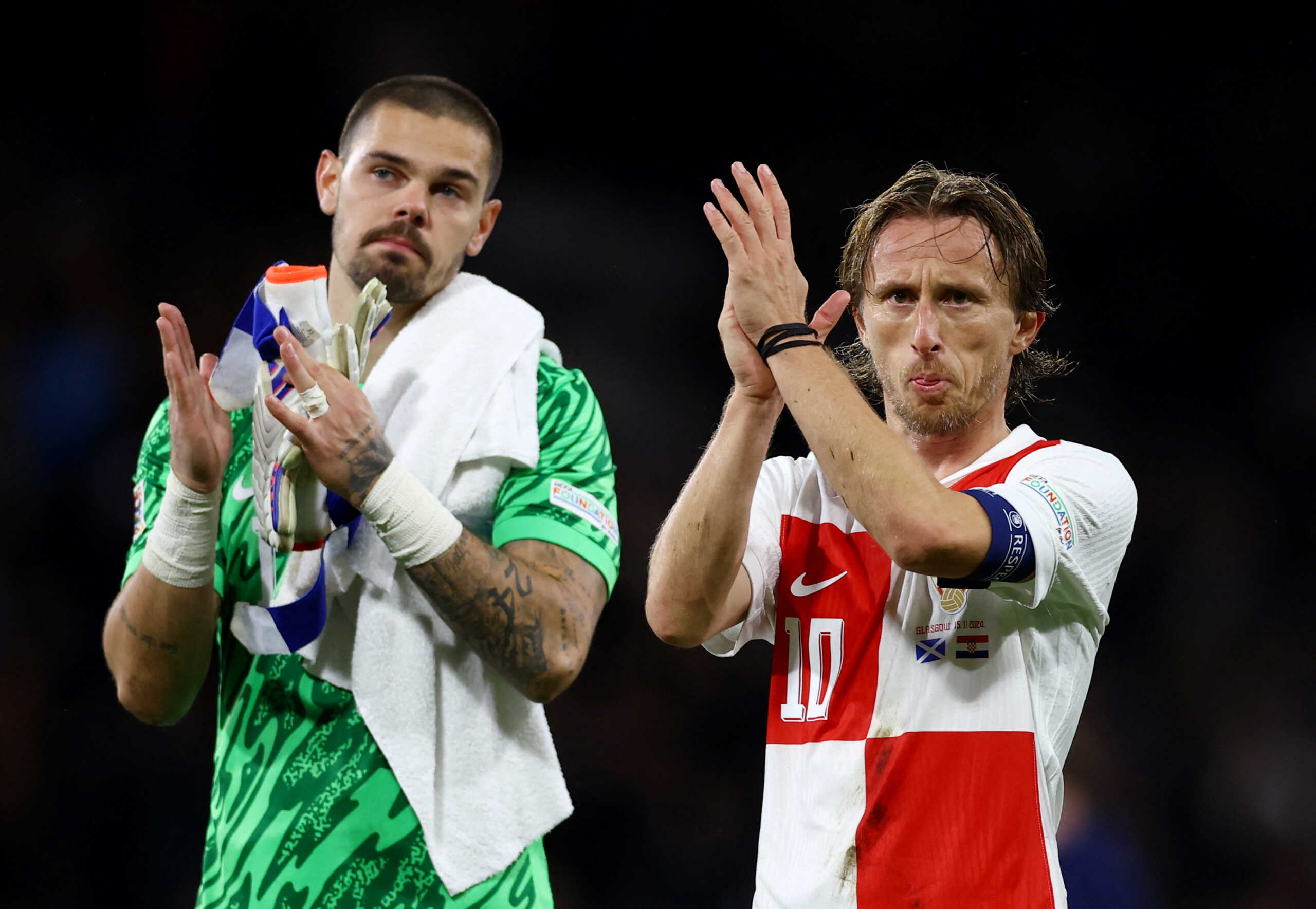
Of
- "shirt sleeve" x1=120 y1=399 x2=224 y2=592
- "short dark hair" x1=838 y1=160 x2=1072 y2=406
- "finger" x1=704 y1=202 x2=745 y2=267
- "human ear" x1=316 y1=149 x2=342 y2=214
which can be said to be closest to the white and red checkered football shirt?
"short dark hair" x1=838 y1=160 x2=1072 y2=406

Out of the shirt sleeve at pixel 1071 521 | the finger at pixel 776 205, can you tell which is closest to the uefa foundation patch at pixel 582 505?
the finger at pixel 776 205

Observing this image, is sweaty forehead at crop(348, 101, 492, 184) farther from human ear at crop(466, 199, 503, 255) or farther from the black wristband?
the black wristband

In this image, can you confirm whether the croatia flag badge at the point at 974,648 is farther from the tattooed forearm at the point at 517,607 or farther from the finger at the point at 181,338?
the finger at the point at 181,338

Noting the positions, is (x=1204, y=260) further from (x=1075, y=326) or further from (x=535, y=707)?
(x=535, y=707)

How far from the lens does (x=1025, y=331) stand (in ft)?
5.17

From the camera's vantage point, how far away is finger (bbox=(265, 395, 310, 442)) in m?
1.56

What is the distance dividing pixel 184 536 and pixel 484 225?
775mm

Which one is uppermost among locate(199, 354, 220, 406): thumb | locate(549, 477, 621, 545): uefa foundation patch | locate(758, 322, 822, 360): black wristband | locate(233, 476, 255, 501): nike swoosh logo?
locate(199, 354, 220, 406): thumb

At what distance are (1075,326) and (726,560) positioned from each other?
7.42 ft

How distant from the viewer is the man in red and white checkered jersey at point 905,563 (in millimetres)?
1253

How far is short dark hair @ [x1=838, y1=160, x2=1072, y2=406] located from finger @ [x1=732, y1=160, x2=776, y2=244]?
0.21 meters

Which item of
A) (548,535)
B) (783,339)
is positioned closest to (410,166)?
(548,535)

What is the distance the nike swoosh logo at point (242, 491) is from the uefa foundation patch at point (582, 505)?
0.48m

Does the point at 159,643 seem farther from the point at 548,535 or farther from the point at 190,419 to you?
the point at 548,535
